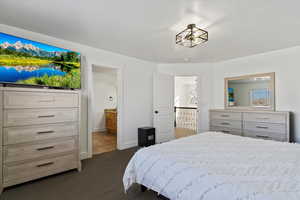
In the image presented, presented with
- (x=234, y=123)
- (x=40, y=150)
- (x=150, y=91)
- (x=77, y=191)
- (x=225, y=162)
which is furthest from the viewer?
(x=150, y=91)

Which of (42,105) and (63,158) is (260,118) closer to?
(63,158)

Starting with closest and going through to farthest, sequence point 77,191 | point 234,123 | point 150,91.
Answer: point 77,191
point 234,123
point 150,91

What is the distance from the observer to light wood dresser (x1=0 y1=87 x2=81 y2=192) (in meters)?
1.97

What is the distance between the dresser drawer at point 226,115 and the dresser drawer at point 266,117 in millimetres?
143

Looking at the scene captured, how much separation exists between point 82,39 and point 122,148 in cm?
258

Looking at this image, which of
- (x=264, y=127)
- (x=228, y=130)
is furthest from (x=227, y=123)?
(x=264, y=127)

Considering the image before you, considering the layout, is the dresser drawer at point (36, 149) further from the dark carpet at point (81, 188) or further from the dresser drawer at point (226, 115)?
the dresser drawer at point (226, 115)

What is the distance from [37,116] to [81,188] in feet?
3.91

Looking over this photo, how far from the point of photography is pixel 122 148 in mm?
3785

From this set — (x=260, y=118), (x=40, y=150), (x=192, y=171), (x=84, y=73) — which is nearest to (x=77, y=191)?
(x=40, y=150)

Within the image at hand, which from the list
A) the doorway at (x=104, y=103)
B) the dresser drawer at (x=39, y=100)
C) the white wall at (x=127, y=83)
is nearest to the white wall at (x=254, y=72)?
the white wall at (x=127, y=83)

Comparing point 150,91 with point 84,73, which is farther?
point 150,91

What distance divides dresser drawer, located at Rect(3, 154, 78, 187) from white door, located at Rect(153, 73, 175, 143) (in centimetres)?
234

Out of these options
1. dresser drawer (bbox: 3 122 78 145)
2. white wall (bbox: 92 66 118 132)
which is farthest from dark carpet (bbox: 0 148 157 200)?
white wall (bbox: 92 66 118 132)
